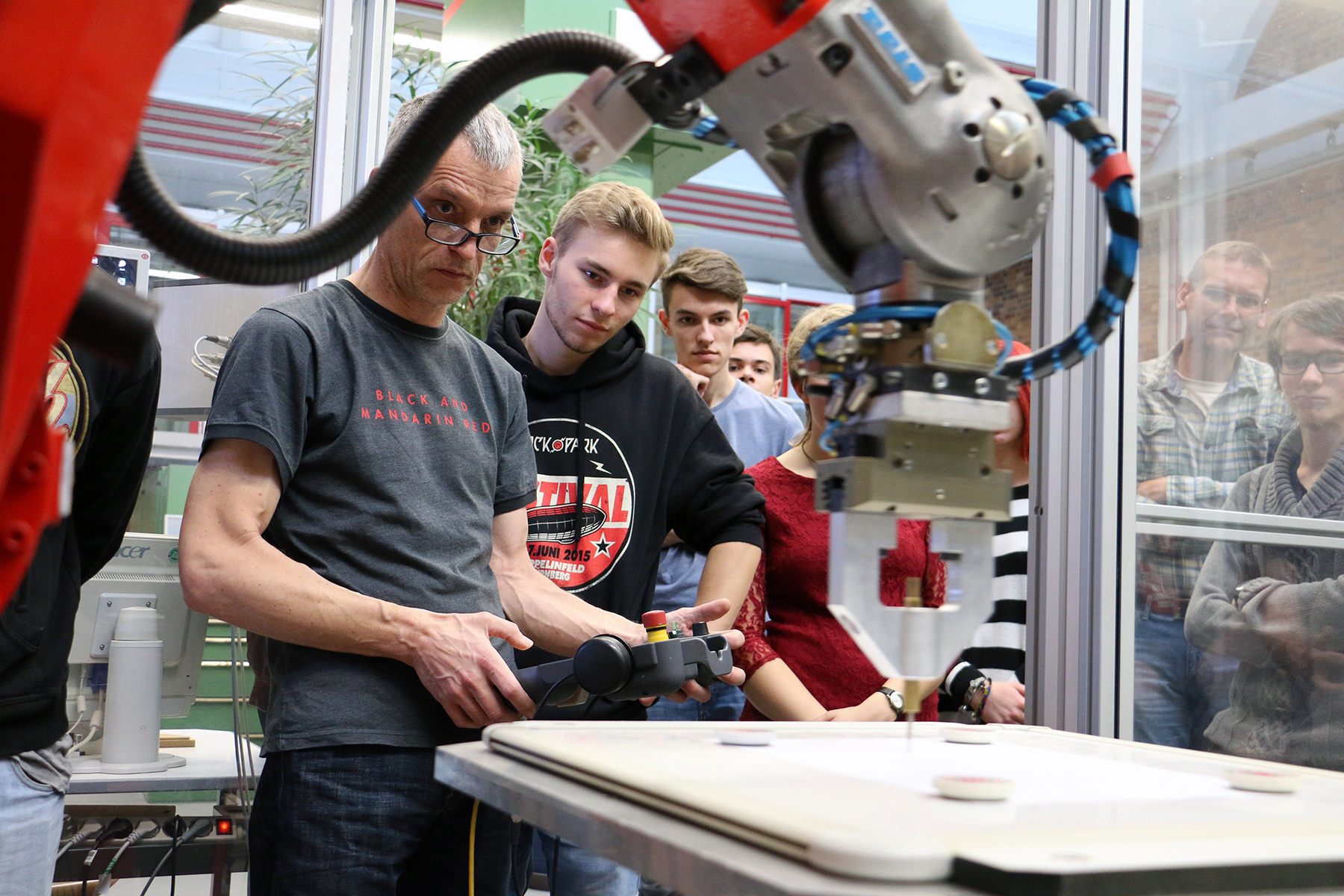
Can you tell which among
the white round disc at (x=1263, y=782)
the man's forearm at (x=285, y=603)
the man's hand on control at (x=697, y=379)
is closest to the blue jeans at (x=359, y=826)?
the man's forearm at (x=285, y=603)

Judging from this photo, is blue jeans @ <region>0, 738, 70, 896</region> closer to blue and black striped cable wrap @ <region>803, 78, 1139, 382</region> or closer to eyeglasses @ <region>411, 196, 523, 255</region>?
eyeglasses @ <region>411, 196, 523, 255</region>

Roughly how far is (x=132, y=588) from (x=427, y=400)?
3.97 feet

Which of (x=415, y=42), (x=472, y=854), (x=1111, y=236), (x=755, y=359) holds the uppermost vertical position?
(x=415, y=42)

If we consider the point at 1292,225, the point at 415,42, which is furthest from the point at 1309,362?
the point at 415,42

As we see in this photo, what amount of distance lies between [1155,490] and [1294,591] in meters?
0.26

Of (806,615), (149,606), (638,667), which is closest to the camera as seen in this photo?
(638,667)

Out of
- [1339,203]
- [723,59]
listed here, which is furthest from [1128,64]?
[723,59]

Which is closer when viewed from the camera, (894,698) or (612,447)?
(894,698)

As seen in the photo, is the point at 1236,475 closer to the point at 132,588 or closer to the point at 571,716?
the point at 571,716

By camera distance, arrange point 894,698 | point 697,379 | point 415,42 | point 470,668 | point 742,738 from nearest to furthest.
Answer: point 742,738, point 470,668, point 894,698, point 697,379, point 415,42

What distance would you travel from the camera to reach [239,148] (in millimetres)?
3027

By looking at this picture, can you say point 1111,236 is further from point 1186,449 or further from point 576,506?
point 576,506

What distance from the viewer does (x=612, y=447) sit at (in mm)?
2041

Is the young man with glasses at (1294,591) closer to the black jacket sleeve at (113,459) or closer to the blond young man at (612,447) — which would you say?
the blond young man at (612,447)
